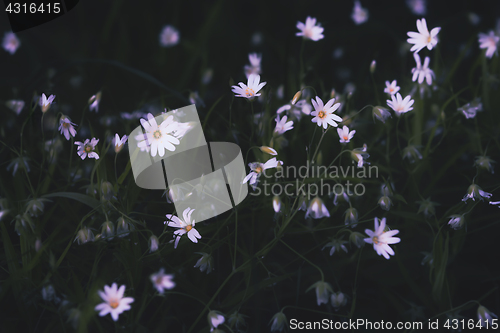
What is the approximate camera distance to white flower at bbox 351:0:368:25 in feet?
9.62

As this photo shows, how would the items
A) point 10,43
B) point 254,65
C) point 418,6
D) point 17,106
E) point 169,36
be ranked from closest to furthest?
point 17,106 < point 254,65 < point 10,43 < point 169,36 < point 418,6

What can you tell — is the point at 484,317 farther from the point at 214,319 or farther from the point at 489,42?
the point at 489,42

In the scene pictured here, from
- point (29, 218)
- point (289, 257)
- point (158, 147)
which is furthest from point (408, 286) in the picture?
point (29, 218)

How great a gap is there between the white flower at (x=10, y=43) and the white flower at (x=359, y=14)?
2256mm

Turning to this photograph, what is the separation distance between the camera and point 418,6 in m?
3.35

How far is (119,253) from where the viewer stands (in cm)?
151

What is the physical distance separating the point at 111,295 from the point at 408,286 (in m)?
1.11

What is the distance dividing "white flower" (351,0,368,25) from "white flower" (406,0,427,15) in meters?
0.57

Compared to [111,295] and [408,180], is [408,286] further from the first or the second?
[111,295]

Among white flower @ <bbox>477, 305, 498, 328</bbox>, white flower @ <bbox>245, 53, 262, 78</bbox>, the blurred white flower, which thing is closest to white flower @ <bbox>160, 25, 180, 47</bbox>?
white flower @ <bbox>245, 53, 262, 78</bbox>

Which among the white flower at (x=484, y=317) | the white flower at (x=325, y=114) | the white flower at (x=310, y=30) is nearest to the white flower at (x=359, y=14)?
the white flower at (x=310, y=30)

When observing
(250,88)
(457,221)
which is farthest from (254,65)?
(457,221)
